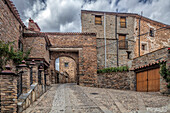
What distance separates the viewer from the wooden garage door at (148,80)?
7770 millimetres

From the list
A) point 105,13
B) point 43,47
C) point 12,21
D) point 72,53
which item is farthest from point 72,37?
point 12,21

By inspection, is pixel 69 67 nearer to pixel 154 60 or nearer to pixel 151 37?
pixel 151 37

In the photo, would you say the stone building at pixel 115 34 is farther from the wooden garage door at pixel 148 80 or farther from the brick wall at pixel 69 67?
the brick wall at pixel 69 67

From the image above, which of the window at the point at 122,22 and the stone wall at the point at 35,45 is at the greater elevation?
the window at the point at 122,22

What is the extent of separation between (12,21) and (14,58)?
7.25 ft

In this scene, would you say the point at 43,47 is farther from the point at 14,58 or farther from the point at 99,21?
the point at 99,21

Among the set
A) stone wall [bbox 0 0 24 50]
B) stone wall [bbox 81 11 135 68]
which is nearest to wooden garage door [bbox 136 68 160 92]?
stone wall [bbox 81 11 135 68]

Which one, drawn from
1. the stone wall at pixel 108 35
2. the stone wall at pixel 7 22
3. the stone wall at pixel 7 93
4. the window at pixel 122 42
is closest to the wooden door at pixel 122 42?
the window at pixel 122 42

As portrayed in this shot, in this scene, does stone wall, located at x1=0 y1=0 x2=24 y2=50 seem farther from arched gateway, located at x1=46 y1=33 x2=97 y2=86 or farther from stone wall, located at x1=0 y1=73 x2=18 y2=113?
arched gateway, located at x1=46 y1=33 x2=97 y2=86

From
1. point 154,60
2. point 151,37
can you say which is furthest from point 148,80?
point 151,37

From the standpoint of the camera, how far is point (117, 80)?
1125 centimetres

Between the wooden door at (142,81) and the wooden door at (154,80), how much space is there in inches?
15.1

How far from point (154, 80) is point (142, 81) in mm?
1150

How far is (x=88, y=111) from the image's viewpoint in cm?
446
